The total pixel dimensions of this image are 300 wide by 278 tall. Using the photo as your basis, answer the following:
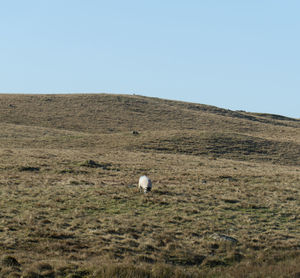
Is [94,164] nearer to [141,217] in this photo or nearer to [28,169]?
[28,169]

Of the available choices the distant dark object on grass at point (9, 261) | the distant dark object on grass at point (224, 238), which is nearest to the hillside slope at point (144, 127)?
the distant dark object on grass at point (224, 238)

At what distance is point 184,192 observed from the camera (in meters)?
25.4

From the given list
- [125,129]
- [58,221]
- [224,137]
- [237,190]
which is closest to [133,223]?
[58,221]

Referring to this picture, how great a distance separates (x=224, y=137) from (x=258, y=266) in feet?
149

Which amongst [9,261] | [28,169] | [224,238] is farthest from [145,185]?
[9,261]

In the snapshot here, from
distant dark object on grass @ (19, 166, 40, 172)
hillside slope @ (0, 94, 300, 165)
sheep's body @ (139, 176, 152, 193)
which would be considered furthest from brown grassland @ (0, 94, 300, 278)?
hillside slope @ (0, 94, 300, 165)

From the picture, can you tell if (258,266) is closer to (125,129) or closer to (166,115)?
(125,129)

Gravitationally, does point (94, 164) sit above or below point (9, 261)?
above

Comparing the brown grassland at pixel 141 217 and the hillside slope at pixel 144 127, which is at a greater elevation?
the hillside slope at pixel 144 127

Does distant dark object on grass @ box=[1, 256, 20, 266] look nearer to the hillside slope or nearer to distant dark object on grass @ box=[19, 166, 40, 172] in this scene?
distant dark object on grass @ box=[19, 166, 40, 172]

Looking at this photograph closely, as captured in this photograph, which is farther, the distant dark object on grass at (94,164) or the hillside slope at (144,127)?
the hillside slope at (144,127)

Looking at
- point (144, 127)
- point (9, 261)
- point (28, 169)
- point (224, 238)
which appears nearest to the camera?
Result: point (9, 261)

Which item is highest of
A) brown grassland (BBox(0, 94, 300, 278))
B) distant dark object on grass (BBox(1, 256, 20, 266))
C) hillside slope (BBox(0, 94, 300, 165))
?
hillside slope (BBox(0, 94, 300, 165))

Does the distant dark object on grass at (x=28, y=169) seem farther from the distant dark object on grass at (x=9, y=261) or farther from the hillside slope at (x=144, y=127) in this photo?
the distant dark object on grass at (x=9, y=261)
